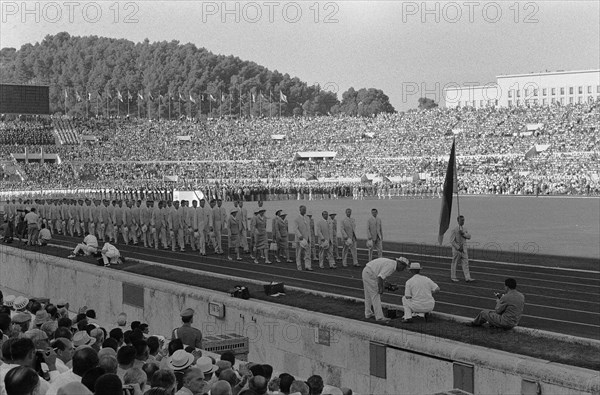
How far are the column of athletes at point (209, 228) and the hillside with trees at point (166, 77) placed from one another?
311ft

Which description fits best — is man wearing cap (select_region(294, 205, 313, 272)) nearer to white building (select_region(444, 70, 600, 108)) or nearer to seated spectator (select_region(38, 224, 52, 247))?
seated spectator (select_region(38, 224, 52, 247))

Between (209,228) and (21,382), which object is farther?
(209,228)

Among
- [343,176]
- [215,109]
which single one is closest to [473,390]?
[343,176]

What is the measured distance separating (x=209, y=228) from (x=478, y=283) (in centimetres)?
871

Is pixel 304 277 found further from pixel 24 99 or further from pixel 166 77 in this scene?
pixel 166 77

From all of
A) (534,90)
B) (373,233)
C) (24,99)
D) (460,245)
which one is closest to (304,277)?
(373,233)

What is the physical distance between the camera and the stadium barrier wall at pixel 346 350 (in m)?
8.68

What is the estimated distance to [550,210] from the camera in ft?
137

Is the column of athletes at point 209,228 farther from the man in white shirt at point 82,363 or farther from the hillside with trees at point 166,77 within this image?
the hillside with trees at point 166,77

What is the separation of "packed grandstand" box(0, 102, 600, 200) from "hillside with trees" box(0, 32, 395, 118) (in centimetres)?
3413

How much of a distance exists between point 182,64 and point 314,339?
433 ft

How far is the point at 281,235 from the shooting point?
21031 millimetres

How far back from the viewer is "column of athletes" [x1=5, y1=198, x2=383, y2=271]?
1980cm

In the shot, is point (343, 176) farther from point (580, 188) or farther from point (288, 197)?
point (580, 188)
